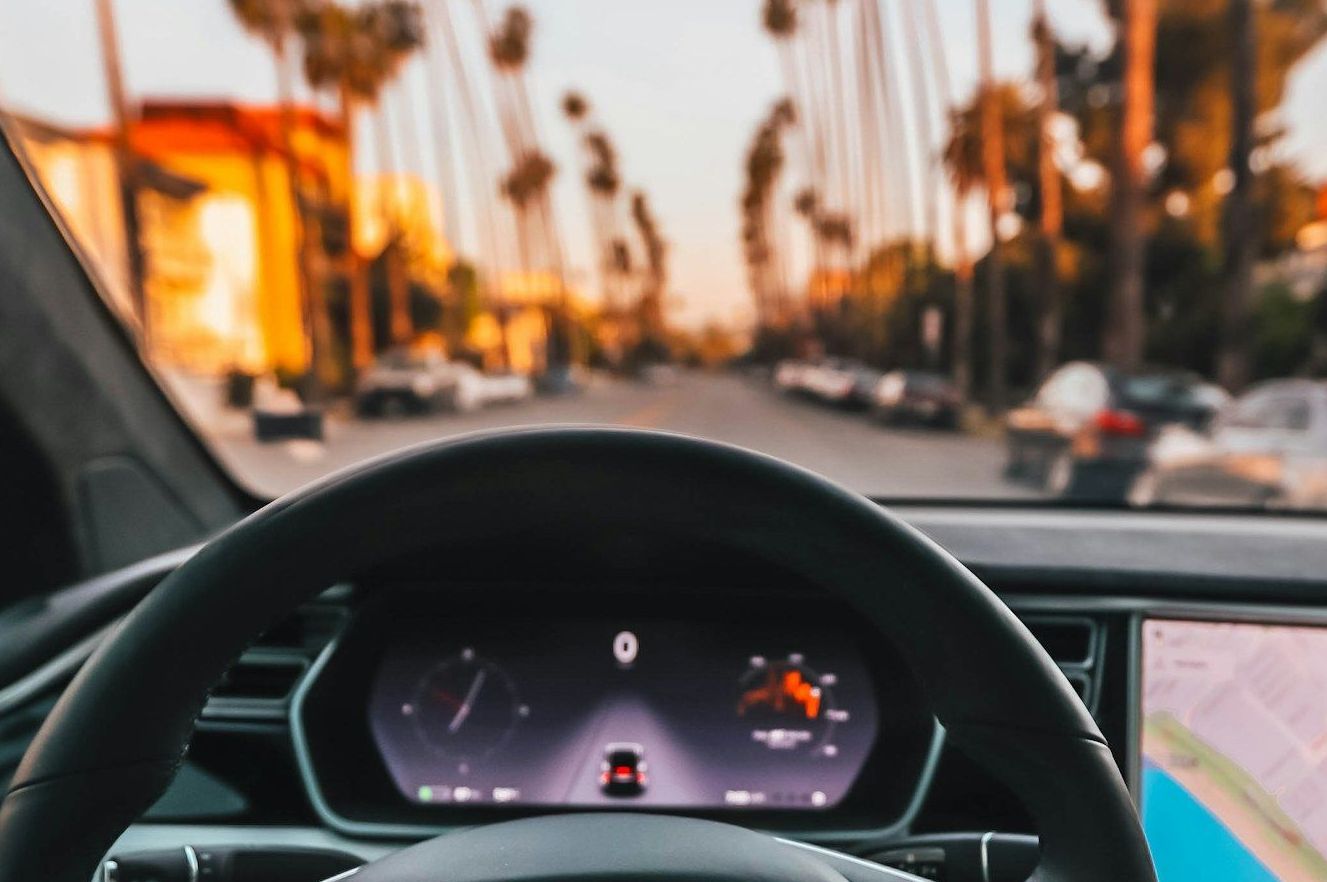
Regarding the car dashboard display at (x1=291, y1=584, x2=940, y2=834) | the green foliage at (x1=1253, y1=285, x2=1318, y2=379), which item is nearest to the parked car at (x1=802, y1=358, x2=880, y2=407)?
the green foliage at (x1=1253, y1=285, x2=1318, y2=379)

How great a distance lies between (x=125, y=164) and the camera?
339 inches

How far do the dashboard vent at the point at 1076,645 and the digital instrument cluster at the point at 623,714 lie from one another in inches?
15.2

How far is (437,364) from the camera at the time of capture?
23.2 m

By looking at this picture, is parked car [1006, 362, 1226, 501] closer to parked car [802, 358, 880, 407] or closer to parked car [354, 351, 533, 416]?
parked car [354, 351, 533, 416]

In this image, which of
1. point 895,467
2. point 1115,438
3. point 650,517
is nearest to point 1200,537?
point 650,517

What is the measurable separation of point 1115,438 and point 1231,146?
8.42m

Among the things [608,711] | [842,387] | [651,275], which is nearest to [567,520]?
[608,711]

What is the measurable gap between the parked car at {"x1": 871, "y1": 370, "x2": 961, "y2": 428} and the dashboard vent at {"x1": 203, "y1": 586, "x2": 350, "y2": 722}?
693 inches

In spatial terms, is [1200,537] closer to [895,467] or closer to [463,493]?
[463,493]

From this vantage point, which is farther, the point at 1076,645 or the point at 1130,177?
the point at 1130,177

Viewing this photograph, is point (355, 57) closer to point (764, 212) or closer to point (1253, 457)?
point (1253, 457)

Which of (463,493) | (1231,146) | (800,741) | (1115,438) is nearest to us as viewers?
(463,493)

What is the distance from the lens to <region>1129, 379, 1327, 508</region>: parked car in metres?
5.16

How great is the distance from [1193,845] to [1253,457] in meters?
5.03
